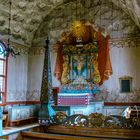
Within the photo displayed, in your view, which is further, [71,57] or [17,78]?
[17,78]

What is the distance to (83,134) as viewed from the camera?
281 inches

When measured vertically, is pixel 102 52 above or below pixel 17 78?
above

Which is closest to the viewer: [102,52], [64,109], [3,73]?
[64,109]

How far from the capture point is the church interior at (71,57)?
513 inches

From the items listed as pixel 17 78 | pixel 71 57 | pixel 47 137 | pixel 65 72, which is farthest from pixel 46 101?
pixel 17 78

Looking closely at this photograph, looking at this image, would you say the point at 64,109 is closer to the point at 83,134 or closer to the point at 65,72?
the point at 65,72

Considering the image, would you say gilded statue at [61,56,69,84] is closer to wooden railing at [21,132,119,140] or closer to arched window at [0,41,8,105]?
arched window at [0,41,8,105]

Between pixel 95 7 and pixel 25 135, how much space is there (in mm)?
9099

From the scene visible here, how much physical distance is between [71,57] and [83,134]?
768 centimetres

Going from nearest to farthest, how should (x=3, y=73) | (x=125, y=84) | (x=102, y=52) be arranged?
1. (x=125, y=84)
2. (x=102, y=52)
3. (x=3, y=73)

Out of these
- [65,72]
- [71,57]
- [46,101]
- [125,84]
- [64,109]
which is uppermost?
[71,57]

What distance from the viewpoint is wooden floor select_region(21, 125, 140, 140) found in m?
6.44

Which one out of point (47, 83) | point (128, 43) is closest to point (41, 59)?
point (128, 43)

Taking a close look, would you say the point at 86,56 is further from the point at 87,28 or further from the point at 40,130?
the point at 40,130
